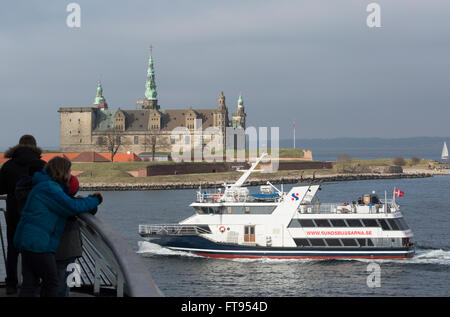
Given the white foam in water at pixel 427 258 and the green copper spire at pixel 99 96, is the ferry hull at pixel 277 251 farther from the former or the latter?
the green copper spire at pixel 99 96

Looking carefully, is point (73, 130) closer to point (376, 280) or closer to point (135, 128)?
point (135, 128)

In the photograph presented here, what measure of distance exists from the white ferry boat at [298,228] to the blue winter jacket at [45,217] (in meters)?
25.3

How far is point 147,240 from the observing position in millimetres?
35281

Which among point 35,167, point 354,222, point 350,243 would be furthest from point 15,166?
point 350,243

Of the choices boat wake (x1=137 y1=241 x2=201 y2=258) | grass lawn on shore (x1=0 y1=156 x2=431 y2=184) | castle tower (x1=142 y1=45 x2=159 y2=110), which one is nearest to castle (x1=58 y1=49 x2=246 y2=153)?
castle tower (x1=142 y1=45 x2=159 y2=110)

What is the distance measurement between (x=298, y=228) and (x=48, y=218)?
86.9ft

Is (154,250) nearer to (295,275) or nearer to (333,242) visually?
(295,275)

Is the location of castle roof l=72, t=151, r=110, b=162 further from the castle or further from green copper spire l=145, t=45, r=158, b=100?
green copper spire l=145, t=45, r=158, b=100

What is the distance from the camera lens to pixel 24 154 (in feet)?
25.6

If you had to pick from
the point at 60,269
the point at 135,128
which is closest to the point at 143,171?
the point at 135,128

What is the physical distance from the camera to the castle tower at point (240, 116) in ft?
561

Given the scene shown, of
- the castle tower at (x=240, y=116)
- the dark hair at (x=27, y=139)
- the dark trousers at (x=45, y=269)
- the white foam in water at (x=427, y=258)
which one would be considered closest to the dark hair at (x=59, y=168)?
the dark trousers at (x=45, y=269)

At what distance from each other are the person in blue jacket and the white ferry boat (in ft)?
82.7
